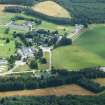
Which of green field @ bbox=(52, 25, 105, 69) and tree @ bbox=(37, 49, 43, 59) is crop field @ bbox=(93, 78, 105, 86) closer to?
green field @ bbox=(52, 25, 105, 69)

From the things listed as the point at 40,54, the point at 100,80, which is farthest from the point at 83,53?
the point at 100,80

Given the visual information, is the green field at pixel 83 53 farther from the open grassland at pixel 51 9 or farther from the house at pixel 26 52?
the open grassland at pixel 51 9

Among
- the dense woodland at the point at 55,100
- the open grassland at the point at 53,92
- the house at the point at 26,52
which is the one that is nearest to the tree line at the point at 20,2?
the house at the point at 26,52

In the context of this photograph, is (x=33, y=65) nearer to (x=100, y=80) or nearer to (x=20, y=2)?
(x=100, y=80)

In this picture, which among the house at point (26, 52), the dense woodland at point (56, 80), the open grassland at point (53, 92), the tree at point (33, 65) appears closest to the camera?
the open grassland at point (53, 92)

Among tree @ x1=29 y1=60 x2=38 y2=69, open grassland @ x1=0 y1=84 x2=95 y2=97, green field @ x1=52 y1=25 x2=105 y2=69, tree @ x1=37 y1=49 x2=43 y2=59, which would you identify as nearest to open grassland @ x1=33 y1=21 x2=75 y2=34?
green field @ x1=52 y1=25 x2=105 y2=69

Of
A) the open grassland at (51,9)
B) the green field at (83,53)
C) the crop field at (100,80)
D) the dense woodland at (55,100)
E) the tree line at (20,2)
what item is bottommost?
the crop field at (100,80)

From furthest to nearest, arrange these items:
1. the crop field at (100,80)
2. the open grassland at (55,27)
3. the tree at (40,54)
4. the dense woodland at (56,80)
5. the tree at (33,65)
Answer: the open grassland at (55,27), the tree at (40,54), the tree at (33,65), the crop field at (100,80), the dense woodland at (56,80)
